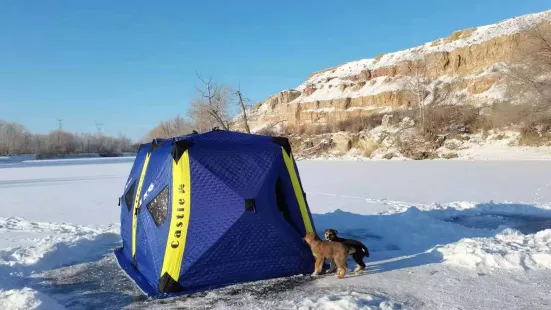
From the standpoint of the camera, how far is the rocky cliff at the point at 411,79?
4306 cm

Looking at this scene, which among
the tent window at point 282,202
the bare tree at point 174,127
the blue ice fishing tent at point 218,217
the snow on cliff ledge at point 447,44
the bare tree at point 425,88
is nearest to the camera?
the blue ice fishing tent at point 218,217

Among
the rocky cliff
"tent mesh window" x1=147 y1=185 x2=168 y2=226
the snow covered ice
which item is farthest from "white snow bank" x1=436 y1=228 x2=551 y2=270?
the rocky cliff

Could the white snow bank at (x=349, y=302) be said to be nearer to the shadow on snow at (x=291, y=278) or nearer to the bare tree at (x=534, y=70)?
the shadow on snow at (x=291, y=278)

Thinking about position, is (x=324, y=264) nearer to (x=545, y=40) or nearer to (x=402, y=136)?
(x=545, y=40)

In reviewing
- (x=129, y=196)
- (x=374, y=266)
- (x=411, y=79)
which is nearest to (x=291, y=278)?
(x=374, y=266)

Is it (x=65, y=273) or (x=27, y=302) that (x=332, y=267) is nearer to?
(x=27, y=302)

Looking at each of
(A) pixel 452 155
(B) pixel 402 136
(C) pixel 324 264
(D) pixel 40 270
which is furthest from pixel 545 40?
(D) pixel 40 270

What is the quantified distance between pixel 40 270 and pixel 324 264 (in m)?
3.39

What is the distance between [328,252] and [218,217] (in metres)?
1.18

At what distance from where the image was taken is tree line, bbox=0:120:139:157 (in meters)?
76.0

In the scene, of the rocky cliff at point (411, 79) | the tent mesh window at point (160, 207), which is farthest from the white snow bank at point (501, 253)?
the rocky cliff at point (411, 79)

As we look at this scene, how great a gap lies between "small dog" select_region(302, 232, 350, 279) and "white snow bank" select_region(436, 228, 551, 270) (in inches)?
50.6

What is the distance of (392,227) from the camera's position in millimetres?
6684

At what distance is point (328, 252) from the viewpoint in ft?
14.1
